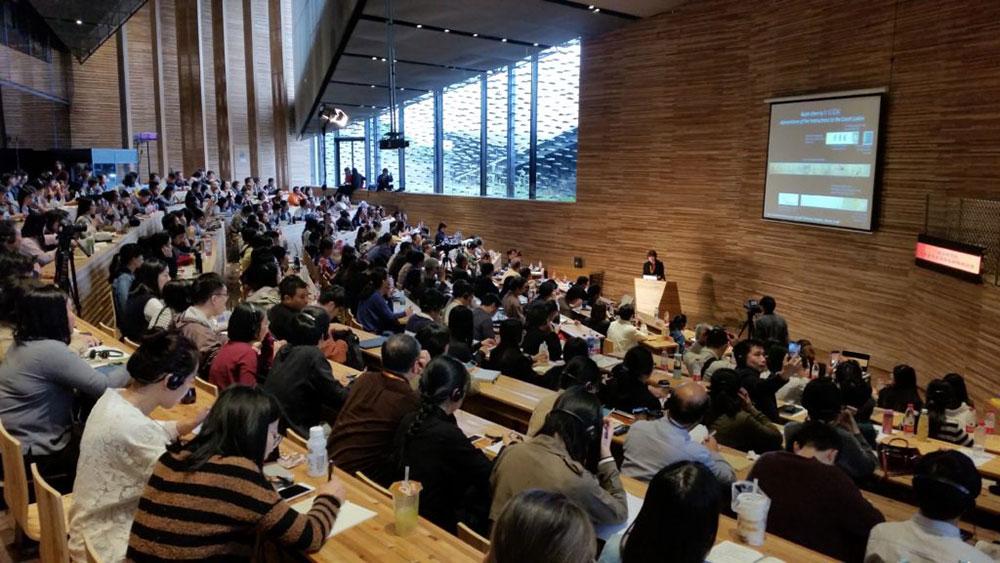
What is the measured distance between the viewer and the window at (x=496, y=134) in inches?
661

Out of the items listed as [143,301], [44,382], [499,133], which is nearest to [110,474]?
[44,382]

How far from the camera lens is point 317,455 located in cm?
315

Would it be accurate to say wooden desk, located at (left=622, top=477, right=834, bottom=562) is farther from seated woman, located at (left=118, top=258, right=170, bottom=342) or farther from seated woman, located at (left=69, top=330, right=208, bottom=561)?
seated woman, located at (left=118, top=258, right=170, bottom=342)

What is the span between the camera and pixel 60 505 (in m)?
2.47

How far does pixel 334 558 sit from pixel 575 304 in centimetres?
689

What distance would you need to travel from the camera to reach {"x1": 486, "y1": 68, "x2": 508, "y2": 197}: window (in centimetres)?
1680

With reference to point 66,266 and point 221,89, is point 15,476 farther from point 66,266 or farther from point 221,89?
point 221,89

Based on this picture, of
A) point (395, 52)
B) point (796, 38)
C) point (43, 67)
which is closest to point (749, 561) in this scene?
A: point (796, 38)

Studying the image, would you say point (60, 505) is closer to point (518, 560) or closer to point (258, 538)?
point (258, 538)

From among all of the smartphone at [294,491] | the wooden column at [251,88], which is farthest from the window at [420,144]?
the smartphone at [294,491]

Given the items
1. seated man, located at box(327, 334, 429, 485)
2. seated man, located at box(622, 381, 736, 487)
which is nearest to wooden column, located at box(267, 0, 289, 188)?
seated man, located at box(327, 334, 429, 485)

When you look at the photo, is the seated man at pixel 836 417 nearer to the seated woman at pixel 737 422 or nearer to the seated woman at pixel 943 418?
the seated woman at pixel 737 422

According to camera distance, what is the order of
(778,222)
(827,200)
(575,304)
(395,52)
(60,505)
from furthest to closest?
(395,52) < (778,222) < (827,200) < (575,304) < (60,505)

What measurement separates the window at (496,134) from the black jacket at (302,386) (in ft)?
42.9
